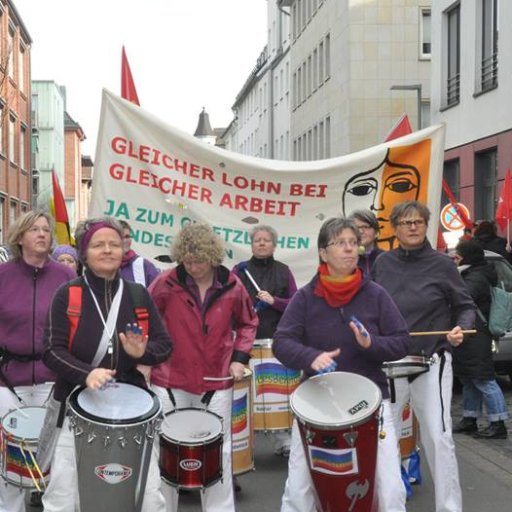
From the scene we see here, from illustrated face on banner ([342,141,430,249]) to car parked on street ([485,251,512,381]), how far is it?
248 cm

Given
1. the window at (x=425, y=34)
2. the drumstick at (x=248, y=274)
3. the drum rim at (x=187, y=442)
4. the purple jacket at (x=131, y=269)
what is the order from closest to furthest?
1. the drum rim at (x=187, y=442)
2. the purple jacket at (x=131, y=269)
3. the drumstick at (x=248, y=274)
4. the window at (x=425, y=34)

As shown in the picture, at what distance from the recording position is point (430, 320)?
6070mm

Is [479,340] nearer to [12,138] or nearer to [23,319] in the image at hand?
[23,319]

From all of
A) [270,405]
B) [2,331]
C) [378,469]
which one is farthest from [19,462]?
[270,405]

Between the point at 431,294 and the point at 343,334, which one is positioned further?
the point at 431,294

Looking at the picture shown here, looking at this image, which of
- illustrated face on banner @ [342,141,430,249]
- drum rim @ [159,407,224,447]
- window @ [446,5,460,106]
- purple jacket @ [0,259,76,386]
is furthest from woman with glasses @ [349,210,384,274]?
window @ [446,5,460,106]

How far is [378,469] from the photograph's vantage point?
195 inches

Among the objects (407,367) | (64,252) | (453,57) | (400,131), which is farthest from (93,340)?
(453,57)

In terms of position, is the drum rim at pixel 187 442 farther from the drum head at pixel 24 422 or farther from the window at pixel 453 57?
the window at pixel 453 57

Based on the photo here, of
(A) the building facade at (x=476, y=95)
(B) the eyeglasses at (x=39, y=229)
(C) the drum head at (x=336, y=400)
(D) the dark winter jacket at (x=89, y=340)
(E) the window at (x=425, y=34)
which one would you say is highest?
(E) the window at (x=425, y=34)

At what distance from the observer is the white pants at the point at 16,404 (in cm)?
555

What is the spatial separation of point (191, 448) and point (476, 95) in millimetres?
18932

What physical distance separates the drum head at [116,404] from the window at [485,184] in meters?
18.7

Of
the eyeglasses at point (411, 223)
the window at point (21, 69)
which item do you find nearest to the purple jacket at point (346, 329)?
the eyeglasses at point (411, 223)
